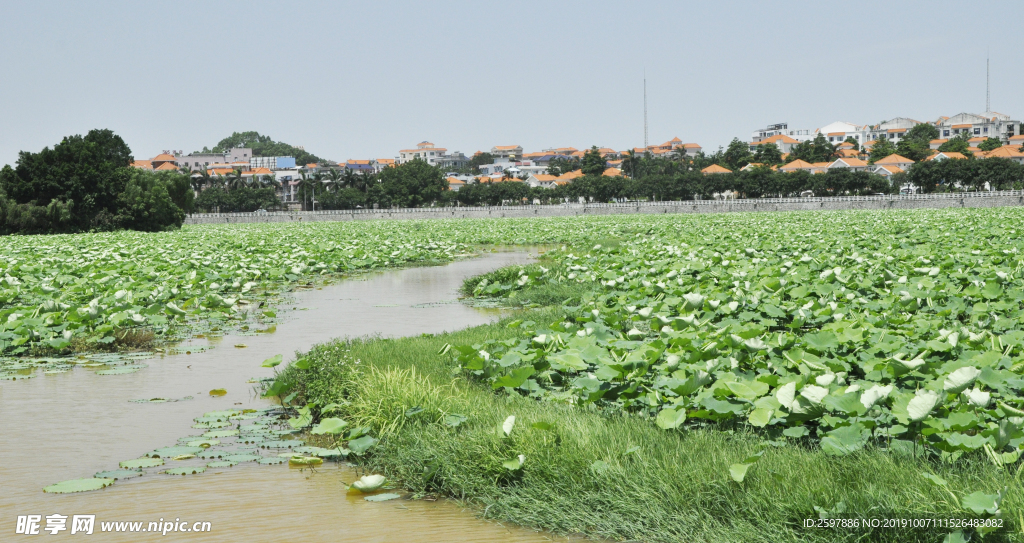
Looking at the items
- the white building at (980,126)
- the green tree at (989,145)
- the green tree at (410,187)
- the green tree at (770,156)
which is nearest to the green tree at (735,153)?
the green tree at (770,156)

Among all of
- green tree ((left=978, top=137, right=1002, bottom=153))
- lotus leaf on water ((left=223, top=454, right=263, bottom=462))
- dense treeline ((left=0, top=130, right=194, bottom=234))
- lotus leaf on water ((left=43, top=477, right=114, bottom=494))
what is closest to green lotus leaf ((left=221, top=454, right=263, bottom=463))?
lotus leaf on water ((left=223, top=454, right=263, bottom=462))

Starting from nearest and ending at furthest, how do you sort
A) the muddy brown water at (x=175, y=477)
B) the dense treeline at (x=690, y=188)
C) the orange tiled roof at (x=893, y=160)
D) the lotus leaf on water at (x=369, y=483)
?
1. the muddy brown water at (x=175, y=477)
2. the lotus leaf on water at (x=369, y=483)
3. the dense treeline at (x=690, y=188)
4. the orange tiled roof at (x=893, y=160)

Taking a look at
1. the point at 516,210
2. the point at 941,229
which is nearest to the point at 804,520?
the point at 941,229

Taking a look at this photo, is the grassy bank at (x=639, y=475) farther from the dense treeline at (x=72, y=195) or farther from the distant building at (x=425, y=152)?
the distant building at (x=425, y=152)

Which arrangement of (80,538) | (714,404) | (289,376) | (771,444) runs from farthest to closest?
(289,376) < (714,404) < (771,444) < (80,538)

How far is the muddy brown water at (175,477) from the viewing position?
3.36m

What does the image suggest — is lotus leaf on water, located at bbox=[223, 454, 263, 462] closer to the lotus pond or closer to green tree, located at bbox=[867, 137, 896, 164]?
the lotus pond

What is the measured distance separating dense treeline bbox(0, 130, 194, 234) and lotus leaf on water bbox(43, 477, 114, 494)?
93.6 ft

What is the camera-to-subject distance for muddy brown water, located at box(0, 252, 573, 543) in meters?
3.36

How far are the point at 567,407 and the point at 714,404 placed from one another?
865mm

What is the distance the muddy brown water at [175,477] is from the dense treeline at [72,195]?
83.9ft

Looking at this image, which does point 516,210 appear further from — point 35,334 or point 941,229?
point 35,334

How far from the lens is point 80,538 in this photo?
3273 mm

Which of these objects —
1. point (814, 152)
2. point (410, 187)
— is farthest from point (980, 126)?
point (410, 187)
